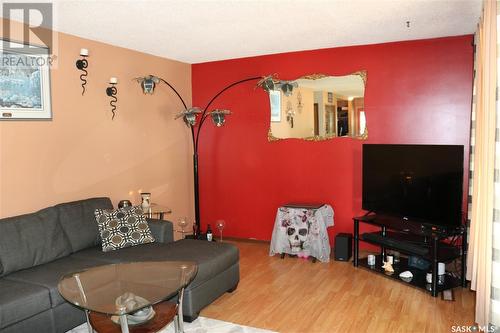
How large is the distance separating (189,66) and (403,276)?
12.1 ft

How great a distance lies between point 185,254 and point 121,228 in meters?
0.73

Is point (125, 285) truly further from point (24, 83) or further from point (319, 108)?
point (319, 108)

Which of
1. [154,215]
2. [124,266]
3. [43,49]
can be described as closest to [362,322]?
[124,266]

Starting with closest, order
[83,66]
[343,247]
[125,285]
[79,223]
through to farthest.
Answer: [125,285], [79,223], [83,66], [343,247]

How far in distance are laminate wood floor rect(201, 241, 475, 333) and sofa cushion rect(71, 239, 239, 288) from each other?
347 mm

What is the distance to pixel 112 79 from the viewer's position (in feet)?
14.0

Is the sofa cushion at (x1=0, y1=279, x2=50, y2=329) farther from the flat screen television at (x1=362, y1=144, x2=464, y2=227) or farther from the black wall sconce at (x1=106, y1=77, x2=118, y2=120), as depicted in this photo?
the flat screen television at (x1=362, y1=144, x2=464, y2=227)

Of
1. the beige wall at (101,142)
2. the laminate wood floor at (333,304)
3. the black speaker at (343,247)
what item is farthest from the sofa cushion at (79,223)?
the black speaker at (343,247)

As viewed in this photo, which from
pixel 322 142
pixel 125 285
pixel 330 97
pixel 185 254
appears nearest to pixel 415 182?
pixel 322 142

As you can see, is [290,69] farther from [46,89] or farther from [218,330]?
[218,330]

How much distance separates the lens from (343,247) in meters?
4.55

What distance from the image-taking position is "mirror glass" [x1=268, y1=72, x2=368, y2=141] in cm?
470

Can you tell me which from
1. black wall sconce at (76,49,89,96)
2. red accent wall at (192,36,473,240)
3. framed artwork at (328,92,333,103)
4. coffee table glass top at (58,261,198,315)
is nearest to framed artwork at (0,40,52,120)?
black wall sconce at (76,49,89,96)

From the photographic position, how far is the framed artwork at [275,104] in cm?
514
